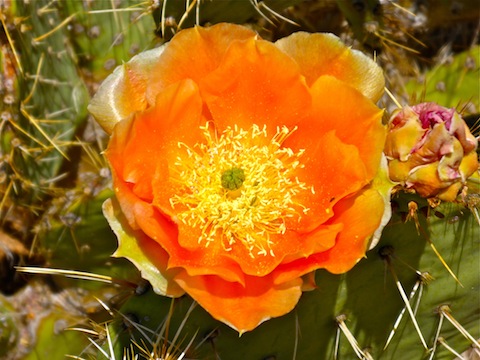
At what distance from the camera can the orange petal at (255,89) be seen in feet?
3.13

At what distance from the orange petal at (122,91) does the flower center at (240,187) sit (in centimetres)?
10

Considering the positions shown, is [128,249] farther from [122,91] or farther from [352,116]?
[352,116]

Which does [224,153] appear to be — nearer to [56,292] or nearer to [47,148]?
[47,148]

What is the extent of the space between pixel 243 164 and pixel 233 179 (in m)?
0.03

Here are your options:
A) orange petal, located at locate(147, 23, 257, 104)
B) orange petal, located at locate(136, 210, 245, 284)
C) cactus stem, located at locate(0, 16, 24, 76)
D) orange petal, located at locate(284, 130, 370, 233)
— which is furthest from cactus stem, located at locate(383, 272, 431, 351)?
cactus stem, located at locate(0, 16, 24, 76)

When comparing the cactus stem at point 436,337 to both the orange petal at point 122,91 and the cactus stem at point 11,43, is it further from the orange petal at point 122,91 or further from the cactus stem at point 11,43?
the cactus stem at point 11,43

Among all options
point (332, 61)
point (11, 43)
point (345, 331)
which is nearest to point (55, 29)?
point (11, 43)

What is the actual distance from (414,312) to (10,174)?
2.64 ft

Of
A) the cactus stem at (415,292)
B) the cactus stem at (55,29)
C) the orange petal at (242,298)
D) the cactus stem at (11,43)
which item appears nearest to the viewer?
the orange petal at (242,298)

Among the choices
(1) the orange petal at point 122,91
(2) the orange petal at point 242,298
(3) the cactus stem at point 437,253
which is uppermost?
(1) the orange petal at point 122,91

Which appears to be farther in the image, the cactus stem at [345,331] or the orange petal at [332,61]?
the cactus stem at [345,331]

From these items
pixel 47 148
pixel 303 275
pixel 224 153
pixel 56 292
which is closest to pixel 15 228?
pixel 56 292

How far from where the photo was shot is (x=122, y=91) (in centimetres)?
99

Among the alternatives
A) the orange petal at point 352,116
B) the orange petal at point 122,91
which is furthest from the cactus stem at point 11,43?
the orange petal at point 352,116
